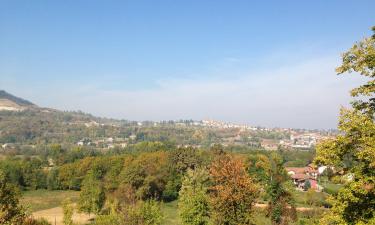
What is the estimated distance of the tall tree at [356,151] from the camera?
40.4 ft

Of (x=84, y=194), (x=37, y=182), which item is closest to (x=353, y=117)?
(x=84, y=194)

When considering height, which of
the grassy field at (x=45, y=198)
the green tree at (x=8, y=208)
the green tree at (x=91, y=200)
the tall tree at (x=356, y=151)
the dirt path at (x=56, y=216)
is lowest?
the grassy field at (x=45, y=198)

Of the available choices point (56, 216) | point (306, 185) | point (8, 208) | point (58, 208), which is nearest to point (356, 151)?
point (8, 208)

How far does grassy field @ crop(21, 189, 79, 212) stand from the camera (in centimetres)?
8219

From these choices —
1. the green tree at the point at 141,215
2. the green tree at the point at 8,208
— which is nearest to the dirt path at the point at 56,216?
the green tree at the point at 141,215

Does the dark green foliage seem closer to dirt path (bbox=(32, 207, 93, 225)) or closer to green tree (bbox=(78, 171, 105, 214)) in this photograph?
dirt path (bbox=(32, 207, 93, 225))

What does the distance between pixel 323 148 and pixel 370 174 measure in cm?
176

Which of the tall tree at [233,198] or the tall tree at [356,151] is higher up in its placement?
the tall tree at [356,151]

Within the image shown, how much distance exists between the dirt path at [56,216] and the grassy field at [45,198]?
4026 millimetres

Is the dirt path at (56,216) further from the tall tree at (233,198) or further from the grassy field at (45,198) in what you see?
the tall tree at (233,198)

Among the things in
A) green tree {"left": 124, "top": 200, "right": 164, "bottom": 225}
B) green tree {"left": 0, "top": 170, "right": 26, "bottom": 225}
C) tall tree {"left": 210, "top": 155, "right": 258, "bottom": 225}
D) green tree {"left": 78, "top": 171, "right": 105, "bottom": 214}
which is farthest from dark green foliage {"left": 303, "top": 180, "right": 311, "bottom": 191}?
green tree {"left": 0, "top": 170, "right": 26, "bottom": 225}

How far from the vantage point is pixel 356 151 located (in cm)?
1291

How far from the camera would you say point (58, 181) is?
339 feet

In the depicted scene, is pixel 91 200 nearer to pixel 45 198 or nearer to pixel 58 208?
pixel 58 208
